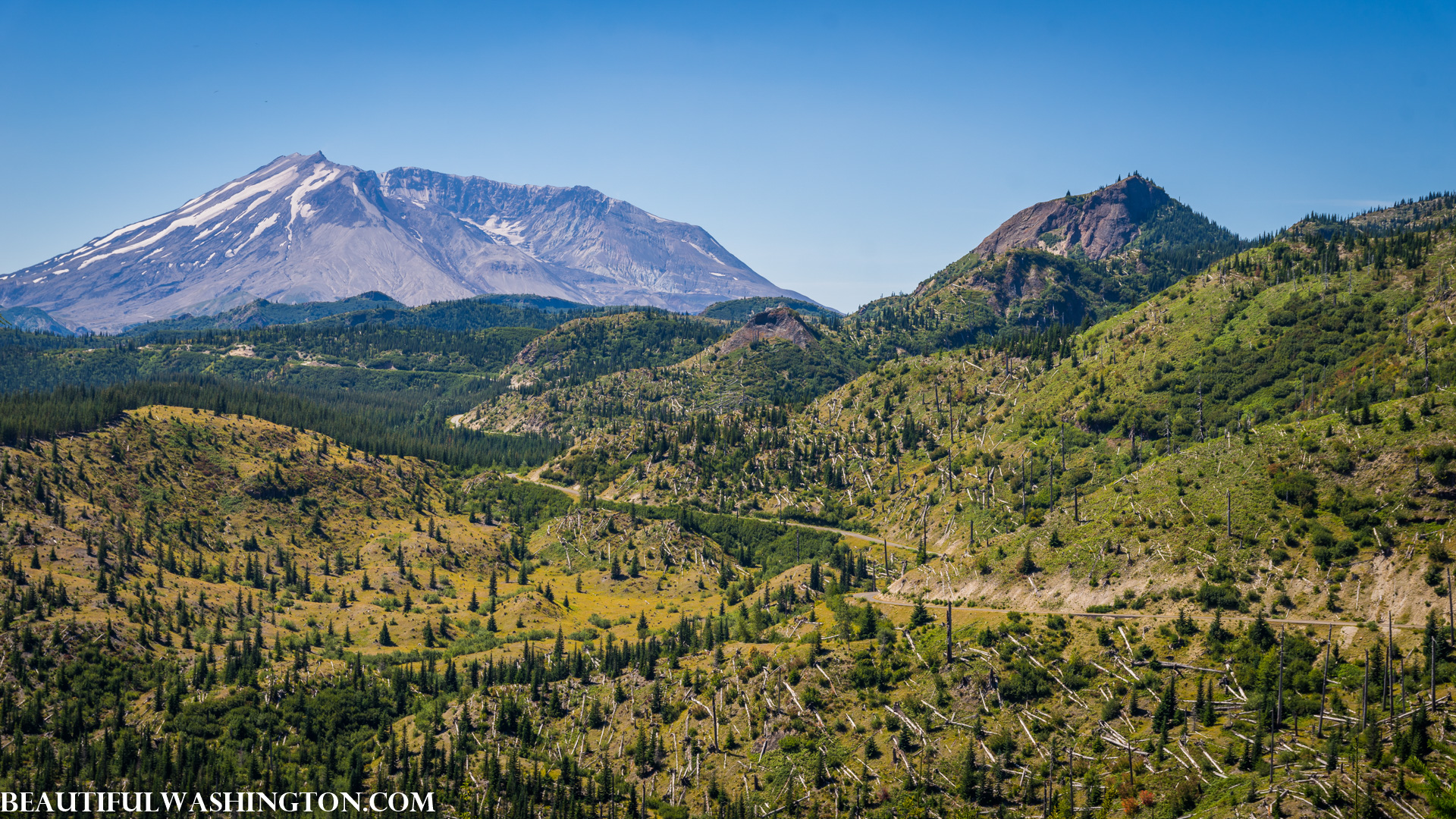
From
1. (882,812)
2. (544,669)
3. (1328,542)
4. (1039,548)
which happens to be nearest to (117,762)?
(544,669)

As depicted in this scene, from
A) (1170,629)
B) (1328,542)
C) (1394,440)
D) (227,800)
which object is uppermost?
(1394,440)

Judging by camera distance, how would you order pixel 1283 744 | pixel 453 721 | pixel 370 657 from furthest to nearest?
pixel 370 657
pixel 453 721
pixel 1283 744

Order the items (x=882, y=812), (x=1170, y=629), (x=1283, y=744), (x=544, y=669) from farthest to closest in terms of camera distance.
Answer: (x=544, y=669) → (x=1170, y=629) → (x=882, y=812) → (x=1283, y=744)

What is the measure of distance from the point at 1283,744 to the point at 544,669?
377 feet

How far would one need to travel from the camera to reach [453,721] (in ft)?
531

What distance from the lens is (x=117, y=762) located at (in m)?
150

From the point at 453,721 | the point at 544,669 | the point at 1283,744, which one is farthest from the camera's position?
the point at 544,669

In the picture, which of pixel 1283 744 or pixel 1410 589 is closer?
pixel 1283 744

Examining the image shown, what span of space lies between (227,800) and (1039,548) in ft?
421

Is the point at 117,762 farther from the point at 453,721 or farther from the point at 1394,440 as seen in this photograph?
the point at 1394,440

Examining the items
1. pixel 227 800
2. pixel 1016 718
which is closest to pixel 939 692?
pixel 1016 718

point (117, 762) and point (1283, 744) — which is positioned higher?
point (1283, 744)

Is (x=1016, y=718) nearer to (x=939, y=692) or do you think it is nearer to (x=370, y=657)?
(x=939, y=692)

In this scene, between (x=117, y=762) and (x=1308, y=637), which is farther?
(x=117, y=762)
